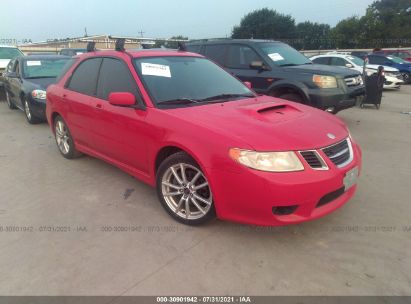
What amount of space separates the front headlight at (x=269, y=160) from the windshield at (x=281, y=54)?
4791 millimetres

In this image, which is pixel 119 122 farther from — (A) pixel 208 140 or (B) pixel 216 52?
(B) pixel 216 52

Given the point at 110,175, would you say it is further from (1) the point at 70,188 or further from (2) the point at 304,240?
(2) the point at 304,240

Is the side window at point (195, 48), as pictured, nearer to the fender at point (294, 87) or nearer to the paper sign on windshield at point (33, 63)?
the fender at point (294, 87)

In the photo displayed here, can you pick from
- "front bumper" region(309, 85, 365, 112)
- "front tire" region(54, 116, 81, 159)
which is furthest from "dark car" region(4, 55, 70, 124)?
"front bumper" region(309, 85, 365, 112)

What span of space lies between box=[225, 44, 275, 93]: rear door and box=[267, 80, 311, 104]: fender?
0.14 meters

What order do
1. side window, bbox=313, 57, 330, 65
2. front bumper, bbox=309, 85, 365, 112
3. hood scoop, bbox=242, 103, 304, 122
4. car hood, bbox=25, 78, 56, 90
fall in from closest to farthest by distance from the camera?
hood scoop, bbox=242, 103, 304, 122 < front bumper, bbox=309, 85, 365, 112 < car hood, bbox=25, 78, 56, 90 < side window, bbox=313, 57, 330, 65

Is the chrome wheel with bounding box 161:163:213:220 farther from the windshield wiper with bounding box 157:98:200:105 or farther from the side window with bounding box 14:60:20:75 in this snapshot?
the side window with bounding box 14:60:20:75

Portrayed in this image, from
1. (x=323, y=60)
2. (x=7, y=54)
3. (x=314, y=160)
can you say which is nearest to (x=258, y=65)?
(x=314, y=160)

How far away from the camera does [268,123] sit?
10.5 feet

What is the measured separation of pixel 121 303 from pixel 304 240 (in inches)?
65.4

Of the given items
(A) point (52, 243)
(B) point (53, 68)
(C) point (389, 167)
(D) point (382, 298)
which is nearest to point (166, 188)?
(A) point (52, 243)

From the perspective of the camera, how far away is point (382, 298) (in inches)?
97.3

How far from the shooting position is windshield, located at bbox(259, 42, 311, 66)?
7.34m

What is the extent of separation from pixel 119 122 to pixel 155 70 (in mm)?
707
